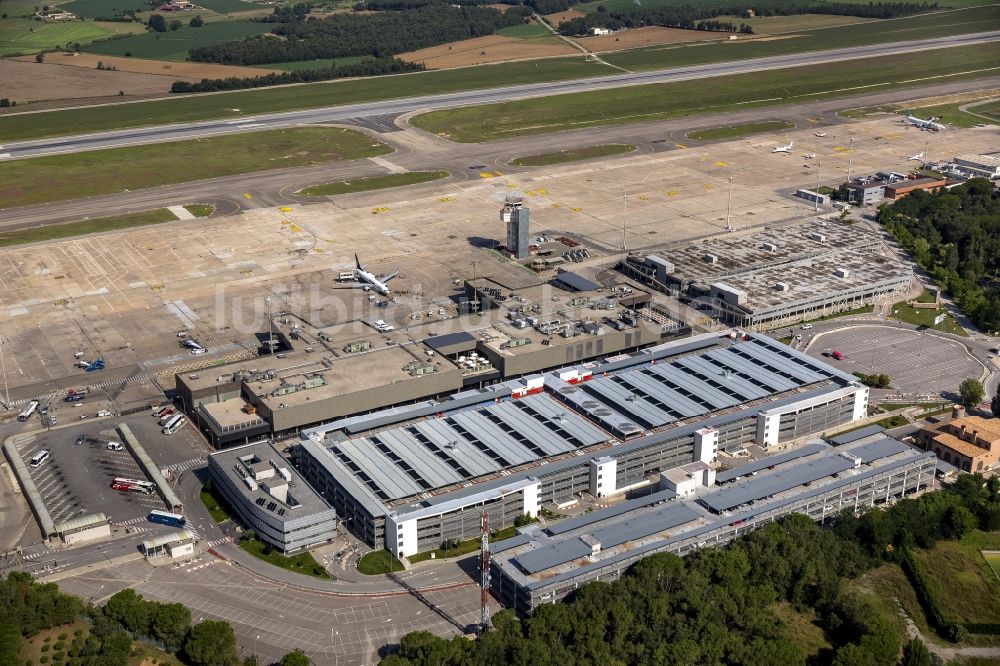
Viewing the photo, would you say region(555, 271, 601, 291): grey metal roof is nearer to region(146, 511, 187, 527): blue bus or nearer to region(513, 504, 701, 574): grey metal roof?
region(513, 504, 701, 574): grey metal roof

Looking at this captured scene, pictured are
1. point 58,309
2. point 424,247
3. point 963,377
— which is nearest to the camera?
point 963,377

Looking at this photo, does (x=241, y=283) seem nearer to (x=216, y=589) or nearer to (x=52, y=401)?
(x=52, y=401)

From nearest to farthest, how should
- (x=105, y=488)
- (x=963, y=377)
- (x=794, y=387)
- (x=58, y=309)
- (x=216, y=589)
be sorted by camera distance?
(x=216, y=589)
(x=105, y=488)
(x=794, y=387)
(x=963, y=377)
(x=58, y=309)

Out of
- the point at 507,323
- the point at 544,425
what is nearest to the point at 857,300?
the point at 507,323

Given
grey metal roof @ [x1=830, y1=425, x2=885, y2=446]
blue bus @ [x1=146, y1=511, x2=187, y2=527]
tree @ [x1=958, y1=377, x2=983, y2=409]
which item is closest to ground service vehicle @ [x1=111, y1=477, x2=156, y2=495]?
blue bus @ [x1=146, y1=511, x2=187, y2=527]

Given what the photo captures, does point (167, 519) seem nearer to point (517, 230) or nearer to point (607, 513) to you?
point (607, 513)

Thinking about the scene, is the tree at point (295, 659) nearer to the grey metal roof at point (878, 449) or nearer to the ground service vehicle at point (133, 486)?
the ground service vehicle at point (133, 486)

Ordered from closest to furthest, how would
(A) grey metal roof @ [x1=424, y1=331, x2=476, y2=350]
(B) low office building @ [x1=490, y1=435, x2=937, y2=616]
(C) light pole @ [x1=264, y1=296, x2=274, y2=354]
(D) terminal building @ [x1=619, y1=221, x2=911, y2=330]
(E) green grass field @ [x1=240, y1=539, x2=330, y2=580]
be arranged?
(B) low office building @ [x1=490, y1=435, x2=937, y2=616], (E) green grass field @ [x1=240, y1=539, x2=330, y2=580], (A) grey metal roof @ [x1=424, y1=331, x2=476, y2=350], (C) light pole @ [x1=264, y1=296, x2=274, y2=354], (D) terminal building @ [x1=619, y1=221, x2=911, y2=330]

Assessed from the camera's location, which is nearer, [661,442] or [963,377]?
[661,442]
